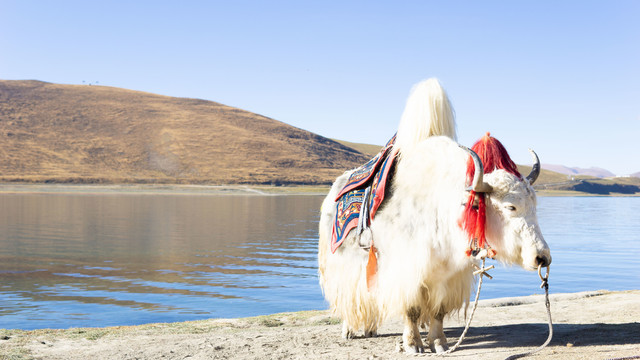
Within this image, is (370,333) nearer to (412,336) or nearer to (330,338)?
(330,338)

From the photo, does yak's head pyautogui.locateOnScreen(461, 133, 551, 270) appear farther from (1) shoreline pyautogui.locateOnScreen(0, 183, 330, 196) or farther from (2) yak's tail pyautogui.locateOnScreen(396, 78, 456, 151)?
(1) shoreline pyautogui.locateOnScreen(0, 183, 330, 196)

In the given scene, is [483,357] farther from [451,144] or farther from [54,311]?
[54,311]

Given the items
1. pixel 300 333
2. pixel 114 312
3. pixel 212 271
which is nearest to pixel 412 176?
pixel 300 333

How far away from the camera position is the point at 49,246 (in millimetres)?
21672

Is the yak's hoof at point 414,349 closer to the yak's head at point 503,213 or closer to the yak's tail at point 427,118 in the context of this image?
the yak's head at point 503,213

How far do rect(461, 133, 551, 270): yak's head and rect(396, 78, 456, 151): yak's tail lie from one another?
1.04 meters

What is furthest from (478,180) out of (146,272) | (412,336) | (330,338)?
(146,272)

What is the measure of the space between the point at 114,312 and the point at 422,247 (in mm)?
8294

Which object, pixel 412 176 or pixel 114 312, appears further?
pixel 114 312

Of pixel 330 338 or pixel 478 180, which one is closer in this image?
pixel 478 180

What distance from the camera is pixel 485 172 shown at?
451cm

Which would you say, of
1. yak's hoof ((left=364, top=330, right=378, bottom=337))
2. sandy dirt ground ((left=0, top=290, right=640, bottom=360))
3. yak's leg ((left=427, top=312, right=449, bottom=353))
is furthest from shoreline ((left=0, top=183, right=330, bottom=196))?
yak's leg ((left=427, top=312, right=449, bottom=353))

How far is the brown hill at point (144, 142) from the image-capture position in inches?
4574

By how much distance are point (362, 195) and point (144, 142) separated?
137 metres
